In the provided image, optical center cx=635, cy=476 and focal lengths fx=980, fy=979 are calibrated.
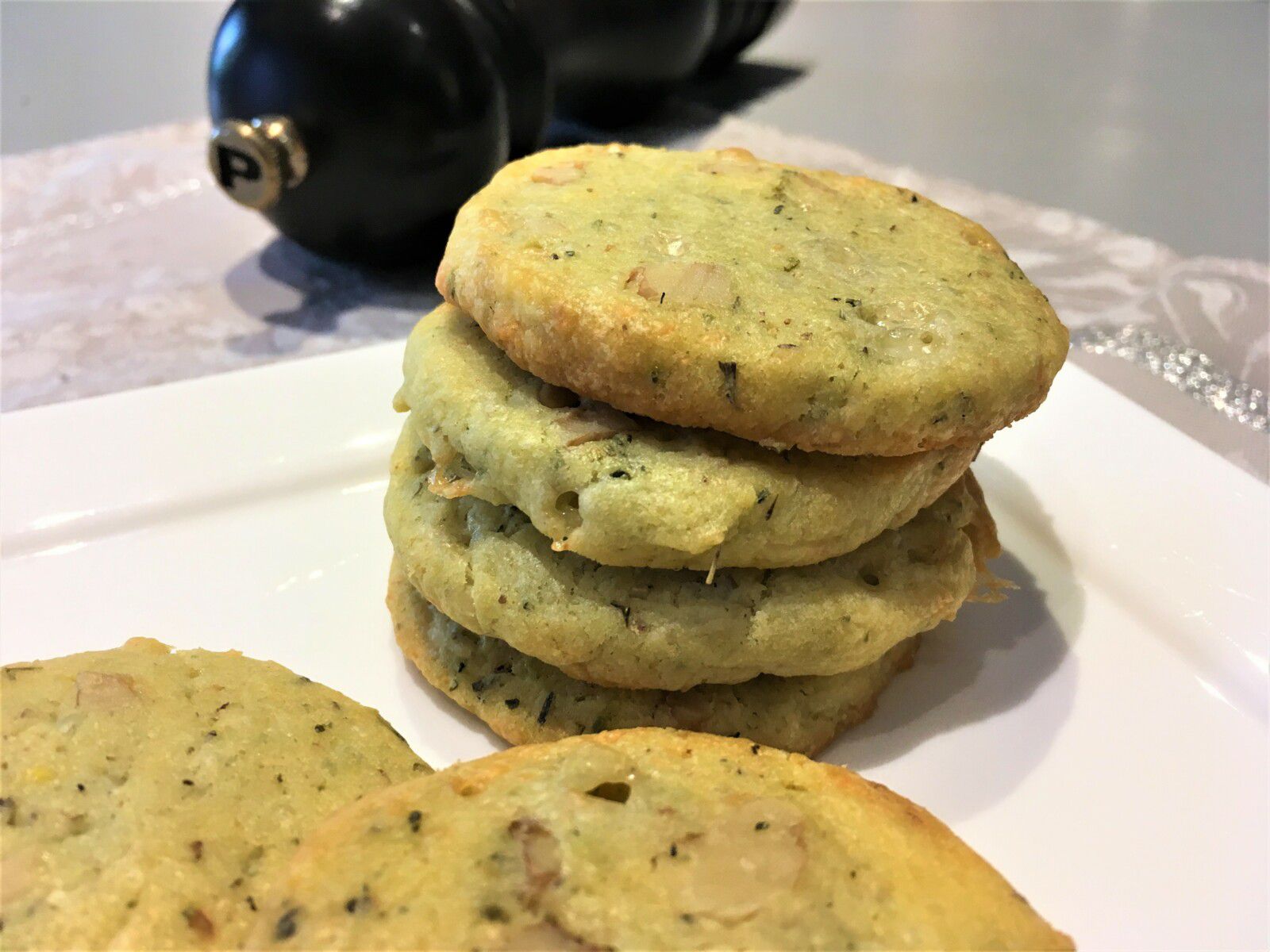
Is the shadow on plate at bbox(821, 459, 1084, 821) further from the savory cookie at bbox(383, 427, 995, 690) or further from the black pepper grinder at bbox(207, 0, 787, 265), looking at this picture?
the black pepper grinder at bbox(207, 0, 787, 265)

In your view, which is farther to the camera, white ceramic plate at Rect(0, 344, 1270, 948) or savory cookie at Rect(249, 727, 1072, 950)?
white ceramic plate at Rect(0, 344, 1270, 948)

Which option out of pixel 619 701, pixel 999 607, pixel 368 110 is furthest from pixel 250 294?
pixel 999 607

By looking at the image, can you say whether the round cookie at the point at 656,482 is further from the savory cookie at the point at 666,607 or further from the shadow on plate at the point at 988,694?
the shadow on plate at the point at 988,694

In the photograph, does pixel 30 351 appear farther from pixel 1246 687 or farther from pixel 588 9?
pixel 1246 687

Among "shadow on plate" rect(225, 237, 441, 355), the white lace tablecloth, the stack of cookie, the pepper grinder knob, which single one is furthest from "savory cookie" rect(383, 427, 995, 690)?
"shadow on plate" rect(225, 237, 441, 355)

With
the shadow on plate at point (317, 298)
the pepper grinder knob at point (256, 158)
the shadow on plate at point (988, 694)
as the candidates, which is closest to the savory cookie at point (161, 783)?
the shadow on plate at point (988, 694)

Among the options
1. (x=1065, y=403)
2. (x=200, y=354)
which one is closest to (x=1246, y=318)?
(x=1065, y=403)

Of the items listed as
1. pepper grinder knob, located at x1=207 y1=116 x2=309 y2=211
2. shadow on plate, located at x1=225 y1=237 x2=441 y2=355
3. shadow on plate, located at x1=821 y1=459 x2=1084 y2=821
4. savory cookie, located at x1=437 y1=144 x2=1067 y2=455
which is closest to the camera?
savory cookie, located at x1=437 y1=144 x2=1067 y2=455
